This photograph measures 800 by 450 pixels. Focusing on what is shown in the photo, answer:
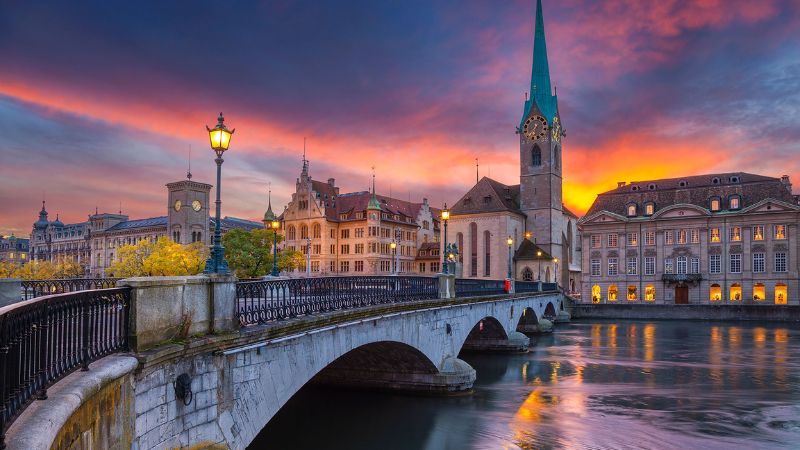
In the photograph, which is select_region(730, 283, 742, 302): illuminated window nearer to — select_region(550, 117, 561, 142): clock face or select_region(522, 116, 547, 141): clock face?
select_region(550, 117, 561, 142): clock face

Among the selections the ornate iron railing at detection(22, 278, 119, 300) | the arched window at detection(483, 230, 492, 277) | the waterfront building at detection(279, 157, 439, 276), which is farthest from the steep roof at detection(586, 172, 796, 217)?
the ornate iron railing at detection(22, 278, 119, 300)

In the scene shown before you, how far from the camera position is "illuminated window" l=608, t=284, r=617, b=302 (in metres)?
87.1

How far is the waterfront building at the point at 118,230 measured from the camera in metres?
110

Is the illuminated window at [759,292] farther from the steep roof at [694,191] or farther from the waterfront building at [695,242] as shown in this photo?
the steep roof at [694,191]

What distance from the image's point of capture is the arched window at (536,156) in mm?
94812

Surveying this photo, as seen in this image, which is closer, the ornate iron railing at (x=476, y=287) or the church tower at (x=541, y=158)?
the ornate iron railing at (x=476, y=287)

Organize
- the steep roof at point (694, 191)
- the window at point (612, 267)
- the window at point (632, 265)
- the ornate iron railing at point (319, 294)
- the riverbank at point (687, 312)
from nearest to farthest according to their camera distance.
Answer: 1. the ornate iron railing at point (319, 294)
2. the riverbank at point (687, 312)
3. the steep roof at point (694, 191)
4. the window at point (632, 265)
5. the window at point (612, 267)

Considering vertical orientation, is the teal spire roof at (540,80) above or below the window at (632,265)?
above

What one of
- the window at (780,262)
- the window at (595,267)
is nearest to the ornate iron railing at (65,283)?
the window at (595,267)

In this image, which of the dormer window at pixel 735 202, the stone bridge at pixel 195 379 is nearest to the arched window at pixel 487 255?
the dormer window at pixel 735 202

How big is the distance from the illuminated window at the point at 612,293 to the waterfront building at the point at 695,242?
135mm

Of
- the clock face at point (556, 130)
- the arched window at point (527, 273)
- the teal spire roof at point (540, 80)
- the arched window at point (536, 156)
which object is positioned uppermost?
the teal spire roof at point (540, 80)

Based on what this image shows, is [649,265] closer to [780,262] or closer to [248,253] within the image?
[780,262]

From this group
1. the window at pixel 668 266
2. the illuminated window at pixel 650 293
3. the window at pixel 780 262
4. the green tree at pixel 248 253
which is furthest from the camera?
the illuminated window at pixel 650 293
